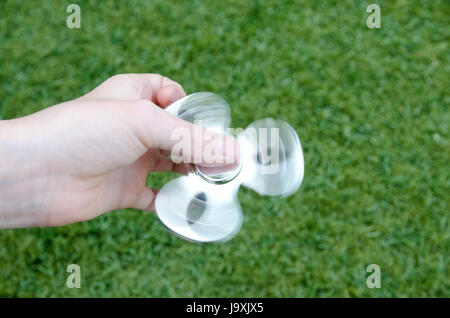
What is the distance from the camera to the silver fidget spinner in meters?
1.71

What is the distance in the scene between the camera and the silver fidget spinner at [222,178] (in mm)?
1712

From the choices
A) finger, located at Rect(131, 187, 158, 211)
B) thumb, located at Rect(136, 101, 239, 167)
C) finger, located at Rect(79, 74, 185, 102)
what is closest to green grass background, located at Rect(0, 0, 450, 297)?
finger, located at Rect(131, 187, 158, 211)

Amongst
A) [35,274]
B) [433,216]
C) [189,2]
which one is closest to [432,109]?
[433,216]

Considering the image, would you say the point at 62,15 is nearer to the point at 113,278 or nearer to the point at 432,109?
the point at 113,278

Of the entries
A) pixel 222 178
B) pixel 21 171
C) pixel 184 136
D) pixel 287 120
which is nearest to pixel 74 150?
pixel 21 171

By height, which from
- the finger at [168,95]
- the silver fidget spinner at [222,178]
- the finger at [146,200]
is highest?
the finger at [168,95]

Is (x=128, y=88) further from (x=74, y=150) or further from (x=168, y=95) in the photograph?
(x=74, y=150)

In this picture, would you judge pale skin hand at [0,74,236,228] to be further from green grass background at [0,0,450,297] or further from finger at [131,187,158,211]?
green grass background at [0,0,450,297]

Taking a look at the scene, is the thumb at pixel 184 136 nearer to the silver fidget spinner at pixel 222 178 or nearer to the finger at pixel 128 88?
the silver fidget spinner at pixel 222 178

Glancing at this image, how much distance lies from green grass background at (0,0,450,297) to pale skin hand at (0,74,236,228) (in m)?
0.99

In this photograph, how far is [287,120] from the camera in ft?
10.2

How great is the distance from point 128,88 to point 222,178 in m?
0.57

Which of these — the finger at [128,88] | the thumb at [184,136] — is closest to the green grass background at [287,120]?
the finger at [128,88]

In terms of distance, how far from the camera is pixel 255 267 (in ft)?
8.99
